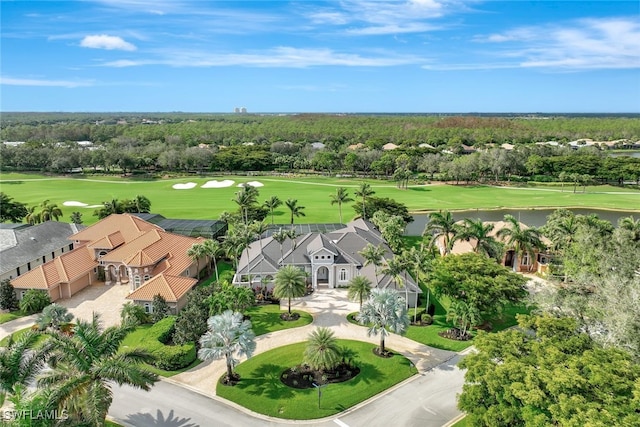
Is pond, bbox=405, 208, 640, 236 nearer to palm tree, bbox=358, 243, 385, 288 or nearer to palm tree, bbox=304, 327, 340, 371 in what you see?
palm tree, bbox=358, 243, 385, 288

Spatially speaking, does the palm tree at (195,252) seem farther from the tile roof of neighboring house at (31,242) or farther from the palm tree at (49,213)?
the palm tree at (49,213)

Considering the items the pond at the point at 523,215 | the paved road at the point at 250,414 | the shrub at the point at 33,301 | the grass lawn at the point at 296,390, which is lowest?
the paved road at the point at 250,414

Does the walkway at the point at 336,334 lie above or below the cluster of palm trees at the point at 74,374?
below

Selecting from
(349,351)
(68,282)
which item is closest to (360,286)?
(349,351)

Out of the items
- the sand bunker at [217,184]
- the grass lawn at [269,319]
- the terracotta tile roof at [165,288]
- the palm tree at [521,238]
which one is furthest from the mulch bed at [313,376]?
the sand bunker at [217,184]

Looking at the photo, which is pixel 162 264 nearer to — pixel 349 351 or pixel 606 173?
pixel 349 351
